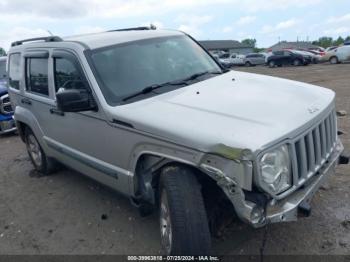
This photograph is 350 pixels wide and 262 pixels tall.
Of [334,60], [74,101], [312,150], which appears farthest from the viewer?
[334,60]

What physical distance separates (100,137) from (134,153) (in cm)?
56

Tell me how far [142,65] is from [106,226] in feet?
5.75

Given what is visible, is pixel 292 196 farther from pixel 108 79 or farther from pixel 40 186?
pixel 40 186

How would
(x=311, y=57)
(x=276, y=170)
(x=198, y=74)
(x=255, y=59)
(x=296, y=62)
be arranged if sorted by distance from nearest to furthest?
(x=276, y=170) → (x=198, y=74) → (x=296, y=62) → (x=311, y=57) → (x=255, y=59)

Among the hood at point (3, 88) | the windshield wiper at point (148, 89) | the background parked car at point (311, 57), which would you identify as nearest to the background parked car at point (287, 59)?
the background parked car at point (311, 57)

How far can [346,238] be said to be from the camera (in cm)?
344

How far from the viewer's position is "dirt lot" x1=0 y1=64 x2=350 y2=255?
3.49 m

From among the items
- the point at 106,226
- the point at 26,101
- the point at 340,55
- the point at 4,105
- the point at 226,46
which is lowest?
the point at 106,226

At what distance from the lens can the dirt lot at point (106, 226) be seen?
3.49 m

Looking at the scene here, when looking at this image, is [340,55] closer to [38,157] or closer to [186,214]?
[38,157]

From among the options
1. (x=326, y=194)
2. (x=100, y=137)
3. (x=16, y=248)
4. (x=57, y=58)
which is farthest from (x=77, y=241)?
(x=326, y=194)

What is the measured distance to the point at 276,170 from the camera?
8.68ft

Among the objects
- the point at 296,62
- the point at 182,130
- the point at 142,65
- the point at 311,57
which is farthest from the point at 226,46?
the point at 182,130

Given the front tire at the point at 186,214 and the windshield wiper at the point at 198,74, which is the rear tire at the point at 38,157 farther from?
the front tire at the point at 186,214
